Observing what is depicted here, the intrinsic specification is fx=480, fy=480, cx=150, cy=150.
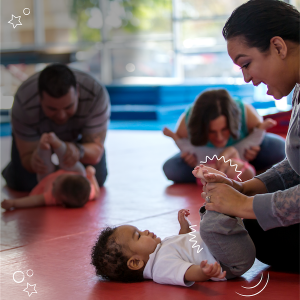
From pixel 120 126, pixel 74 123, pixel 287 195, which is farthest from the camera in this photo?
pixel 120 126

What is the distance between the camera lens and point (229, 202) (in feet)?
4.39

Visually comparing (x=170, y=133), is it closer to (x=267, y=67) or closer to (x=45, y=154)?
(x=45, y=154)

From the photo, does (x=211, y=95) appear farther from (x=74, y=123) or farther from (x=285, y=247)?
(x=285, y=247)

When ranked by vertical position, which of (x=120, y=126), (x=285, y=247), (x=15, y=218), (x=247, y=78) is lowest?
(x=120, y=126)

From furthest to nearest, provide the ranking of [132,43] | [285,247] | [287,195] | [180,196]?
[132,43] → [180,196] → [285,247] → [287,195]

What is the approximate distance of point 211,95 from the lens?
3006mm

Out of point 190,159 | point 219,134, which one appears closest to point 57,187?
point 190,159

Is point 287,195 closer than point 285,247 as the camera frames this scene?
Yes

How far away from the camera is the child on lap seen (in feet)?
8.75

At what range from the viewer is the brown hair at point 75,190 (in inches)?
105

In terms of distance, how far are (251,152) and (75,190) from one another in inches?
47.9

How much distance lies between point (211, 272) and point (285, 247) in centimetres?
35

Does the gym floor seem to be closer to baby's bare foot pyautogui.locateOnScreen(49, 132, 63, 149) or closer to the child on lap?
the child on lap

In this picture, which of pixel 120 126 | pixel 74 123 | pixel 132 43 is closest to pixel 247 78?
pixel 74 123
